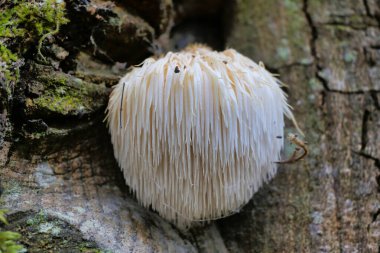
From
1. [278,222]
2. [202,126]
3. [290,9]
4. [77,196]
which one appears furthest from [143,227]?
[290,9]

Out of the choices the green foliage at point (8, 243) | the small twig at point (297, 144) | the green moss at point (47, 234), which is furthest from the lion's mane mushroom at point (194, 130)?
the green foliage at point (8, 243)

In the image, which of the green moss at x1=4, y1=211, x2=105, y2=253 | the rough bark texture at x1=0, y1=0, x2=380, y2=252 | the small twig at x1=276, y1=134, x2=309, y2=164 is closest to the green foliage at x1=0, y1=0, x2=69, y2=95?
the rough bark texture at x1=0, y1=0, x2=380, y2=252

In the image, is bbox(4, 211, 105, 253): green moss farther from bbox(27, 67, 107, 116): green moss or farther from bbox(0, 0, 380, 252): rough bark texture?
bbox(27, 67, 107, 116): green moss

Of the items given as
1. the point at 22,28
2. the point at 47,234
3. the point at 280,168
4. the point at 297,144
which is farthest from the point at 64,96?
the point at 280,168

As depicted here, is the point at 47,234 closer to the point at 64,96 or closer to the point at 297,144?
the point at 64,96

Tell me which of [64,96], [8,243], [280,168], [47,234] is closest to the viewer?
[8,243]

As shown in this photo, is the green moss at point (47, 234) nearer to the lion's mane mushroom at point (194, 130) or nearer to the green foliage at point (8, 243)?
the green foliage at point (8, 243)
